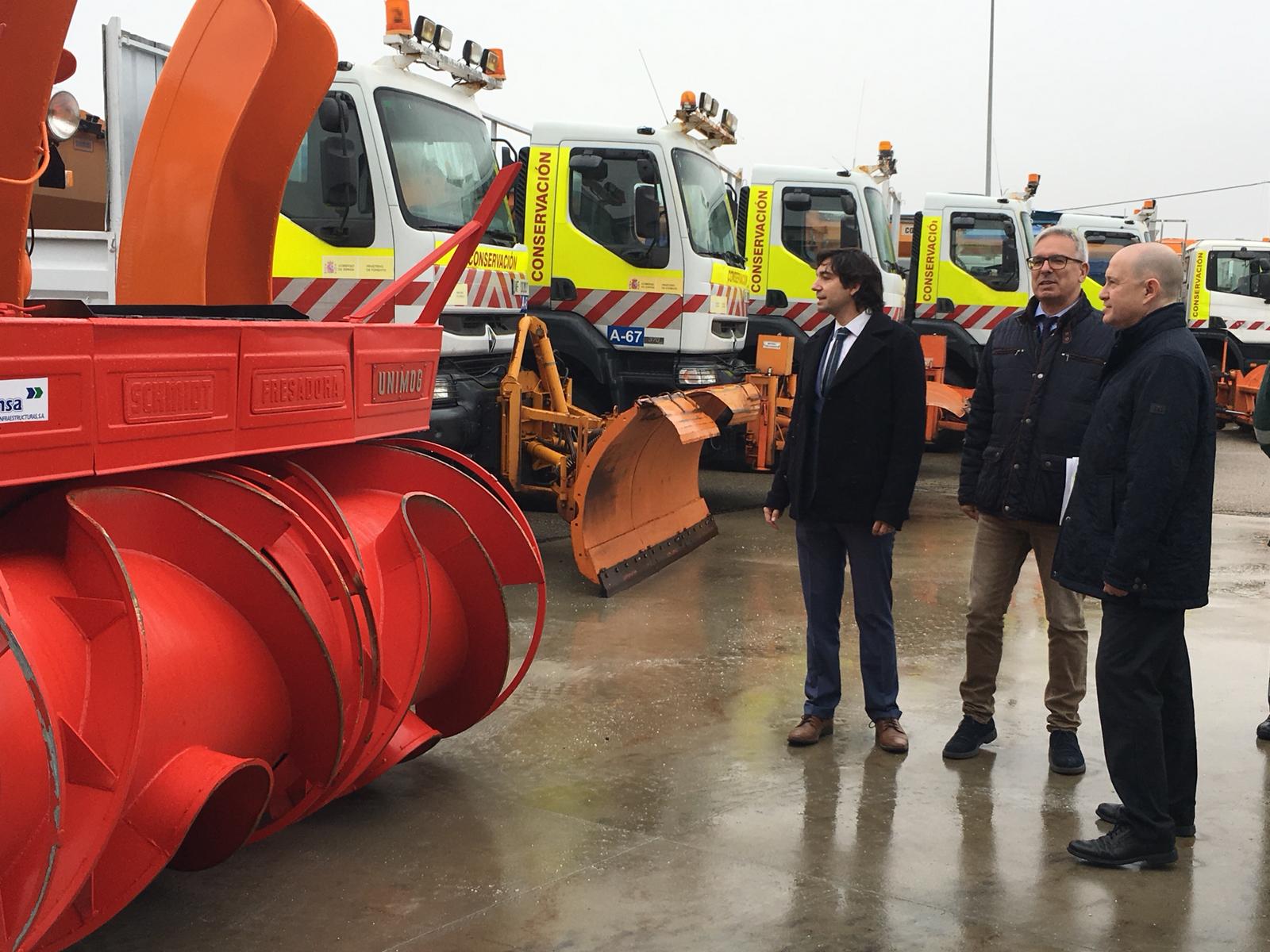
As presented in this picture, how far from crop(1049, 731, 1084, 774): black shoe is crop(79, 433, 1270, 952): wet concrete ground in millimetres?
53

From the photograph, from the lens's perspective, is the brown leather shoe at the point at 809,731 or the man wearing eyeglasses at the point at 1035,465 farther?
the brown leather shoe at the point at 809,731

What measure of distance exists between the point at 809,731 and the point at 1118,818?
1149mm

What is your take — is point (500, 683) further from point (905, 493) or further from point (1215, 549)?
A: point (1215, 549)

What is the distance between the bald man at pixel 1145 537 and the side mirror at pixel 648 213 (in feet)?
19.3

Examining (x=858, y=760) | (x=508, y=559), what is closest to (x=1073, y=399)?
(x=858, y=760)

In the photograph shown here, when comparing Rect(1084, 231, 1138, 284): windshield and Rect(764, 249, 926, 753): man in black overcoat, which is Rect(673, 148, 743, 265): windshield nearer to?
Rect(764, 249, 926, 753): man in black overcoat

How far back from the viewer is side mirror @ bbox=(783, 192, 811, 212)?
12.3m

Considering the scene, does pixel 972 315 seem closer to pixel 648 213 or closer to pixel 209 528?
pixel 648 213

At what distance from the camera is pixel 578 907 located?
3.21m

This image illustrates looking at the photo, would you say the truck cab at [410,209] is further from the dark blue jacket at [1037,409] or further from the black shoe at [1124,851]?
the black shoe at [1124,851]

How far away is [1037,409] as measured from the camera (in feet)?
13.9

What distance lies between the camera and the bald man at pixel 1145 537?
3408mm

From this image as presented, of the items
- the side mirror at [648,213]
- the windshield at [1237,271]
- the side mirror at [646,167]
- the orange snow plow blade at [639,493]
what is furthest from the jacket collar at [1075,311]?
the windshield at [1237,271]

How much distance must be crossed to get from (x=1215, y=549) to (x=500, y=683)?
6.37 metres
